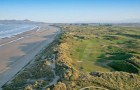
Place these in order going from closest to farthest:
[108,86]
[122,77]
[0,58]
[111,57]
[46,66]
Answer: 1. [108,86]
2. [122,77]
3. [46,66]
4. [111,57]
5. [0,58]

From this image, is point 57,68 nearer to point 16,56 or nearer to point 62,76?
point 62,76

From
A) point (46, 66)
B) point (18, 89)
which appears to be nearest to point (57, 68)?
point (46, 66)

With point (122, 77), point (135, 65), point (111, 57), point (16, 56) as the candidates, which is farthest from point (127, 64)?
point (16, 56)

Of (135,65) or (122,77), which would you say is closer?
(122,77)

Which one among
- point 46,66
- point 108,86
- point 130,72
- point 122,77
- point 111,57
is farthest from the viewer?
point 111,57

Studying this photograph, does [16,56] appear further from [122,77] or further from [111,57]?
[122,77]

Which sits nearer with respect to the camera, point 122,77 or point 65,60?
point 122,77

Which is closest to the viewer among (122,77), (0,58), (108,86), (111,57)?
(108,86)

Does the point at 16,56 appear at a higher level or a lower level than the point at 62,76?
lower

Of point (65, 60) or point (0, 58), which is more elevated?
point (65, 60)
